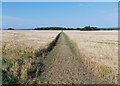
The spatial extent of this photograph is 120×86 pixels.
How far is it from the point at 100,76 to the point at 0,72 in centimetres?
487

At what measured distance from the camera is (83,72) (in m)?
15.1

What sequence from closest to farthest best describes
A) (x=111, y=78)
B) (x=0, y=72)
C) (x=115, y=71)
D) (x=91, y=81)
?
(x=91, y=81)
(x=111, y=78)
(x=0, y=72)
(x=115, y=71)

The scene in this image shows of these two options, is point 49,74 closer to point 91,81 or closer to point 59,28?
point 91,81

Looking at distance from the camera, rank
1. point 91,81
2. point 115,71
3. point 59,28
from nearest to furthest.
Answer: point 91,81
point 115,71
point 59,28

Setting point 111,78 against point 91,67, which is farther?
point 91,67

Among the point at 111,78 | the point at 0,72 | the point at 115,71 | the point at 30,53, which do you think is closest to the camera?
the point at 111,78

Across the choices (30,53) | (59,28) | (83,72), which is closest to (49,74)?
(83,72)

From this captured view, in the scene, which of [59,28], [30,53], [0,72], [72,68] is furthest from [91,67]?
[59,28]

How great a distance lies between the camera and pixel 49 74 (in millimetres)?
14234

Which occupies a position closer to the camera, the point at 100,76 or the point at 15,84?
the point at 15,84

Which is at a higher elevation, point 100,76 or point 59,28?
point 100,76

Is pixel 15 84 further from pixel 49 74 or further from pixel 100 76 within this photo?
pixel 100 76

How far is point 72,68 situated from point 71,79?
125 inches

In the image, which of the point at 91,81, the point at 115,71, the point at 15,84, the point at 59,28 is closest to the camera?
the point at 15,84
